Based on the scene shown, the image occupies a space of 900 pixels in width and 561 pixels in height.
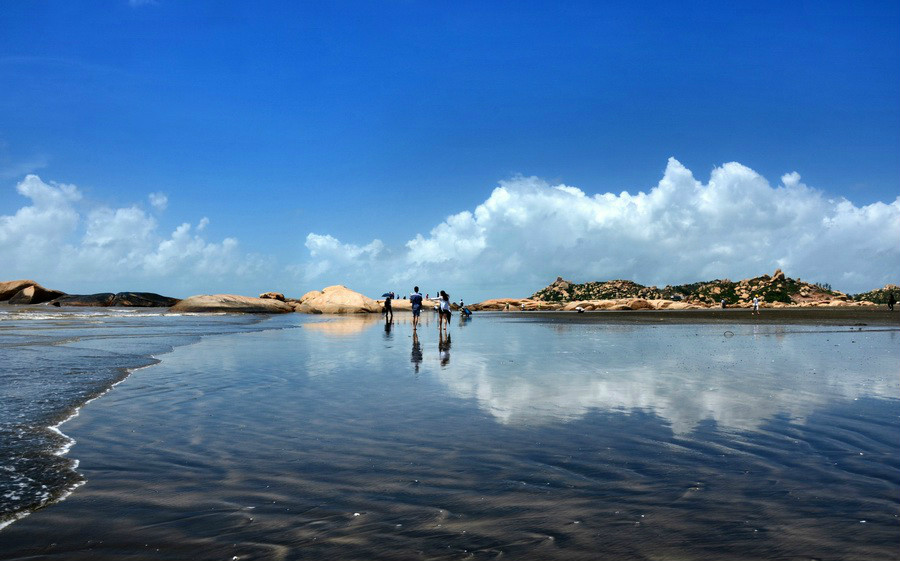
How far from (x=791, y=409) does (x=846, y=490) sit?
164 inches

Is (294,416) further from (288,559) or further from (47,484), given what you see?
(288,559)

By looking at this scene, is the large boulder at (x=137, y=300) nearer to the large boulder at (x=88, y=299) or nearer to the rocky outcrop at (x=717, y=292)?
the large boulder at (x=88, y=299)

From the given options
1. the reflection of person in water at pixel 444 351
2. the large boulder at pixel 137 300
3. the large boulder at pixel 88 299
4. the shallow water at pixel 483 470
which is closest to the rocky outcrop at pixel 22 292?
the large boulder at pixel 88 299

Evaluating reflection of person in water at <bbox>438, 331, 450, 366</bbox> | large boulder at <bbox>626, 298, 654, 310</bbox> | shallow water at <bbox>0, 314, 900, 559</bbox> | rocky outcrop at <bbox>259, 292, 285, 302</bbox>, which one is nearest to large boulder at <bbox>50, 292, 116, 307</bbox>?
rocky outcrop at <bbox>259, 292, 285, 302</bbox>

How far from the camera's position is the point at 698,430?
7.50 metres

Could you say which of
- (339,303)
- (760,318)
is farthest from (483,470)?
(339,303)

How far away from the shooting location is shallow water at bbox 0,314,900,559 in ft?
13.3

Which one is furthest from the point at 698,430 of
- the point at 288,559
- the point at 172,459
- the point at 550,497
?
the point at 172,459

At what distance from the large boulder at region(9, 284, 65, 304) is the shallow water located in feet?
308

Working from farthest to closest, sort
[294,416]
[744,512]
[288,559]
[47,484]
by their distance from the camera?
[294,416] → [47,484] → [744,512] → [288,559]

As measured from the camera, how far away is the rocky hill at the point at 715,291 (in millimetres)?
115000

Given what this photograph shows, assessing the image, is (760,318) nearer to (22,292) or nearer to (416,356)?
(416,356)

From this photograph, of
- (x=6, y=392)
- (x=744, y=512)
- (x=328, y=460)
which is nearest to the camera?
(x=744, y=512)

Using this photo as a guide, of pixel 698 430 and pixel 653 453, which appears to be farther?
pixel 698 430
